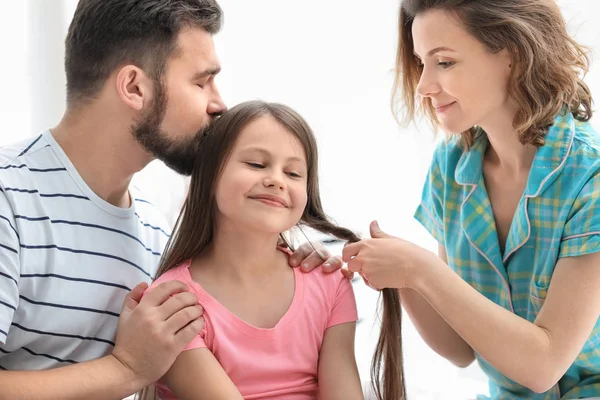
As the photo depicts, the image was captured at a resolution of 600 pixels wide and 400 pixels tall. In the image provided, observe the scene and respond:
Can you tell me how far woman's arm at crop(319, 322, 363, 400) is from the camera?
158 centimetres

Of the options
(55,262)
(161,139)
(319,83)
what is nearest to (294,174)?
(161,139)

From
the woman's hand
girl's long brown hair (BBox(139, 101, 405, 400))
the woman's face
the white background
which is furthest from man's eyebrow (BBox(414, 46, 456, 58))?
the white background

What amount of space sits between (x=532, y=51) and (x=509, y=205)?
0.35 meters

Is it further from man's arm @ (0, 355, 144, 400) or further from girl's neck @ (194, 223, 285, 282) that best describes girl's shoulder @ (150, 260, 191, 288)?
man's arm @ (0, 355, 144, 400)

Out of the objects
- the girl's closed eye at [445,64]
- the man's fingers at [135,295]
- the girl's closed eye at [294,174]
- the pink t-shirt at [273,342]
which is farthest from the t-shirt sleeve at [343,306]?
the girl's closed eye at [445,64]

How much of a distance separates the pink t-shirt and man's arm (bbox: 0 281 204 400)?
0.05m

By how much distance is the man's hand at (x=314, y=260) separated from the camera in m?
1.72

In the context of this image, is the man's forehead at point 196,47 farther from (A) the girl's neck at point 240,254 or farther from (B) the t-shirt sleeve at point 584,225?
(B) the t-shirt sleeve at point 584,225

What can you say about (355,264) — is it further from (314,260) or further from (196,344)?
(196,344)

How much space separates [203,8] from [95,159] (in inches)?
16.0

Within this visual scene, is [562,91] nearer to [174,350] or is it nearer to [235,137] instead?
[235,137]

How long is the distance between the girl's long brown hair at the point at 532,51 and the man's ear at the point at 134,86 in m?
0.59

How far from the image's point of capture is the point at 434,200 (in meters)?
1.91

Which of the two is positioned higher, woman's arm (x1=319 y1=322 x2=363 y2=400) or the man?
the man
